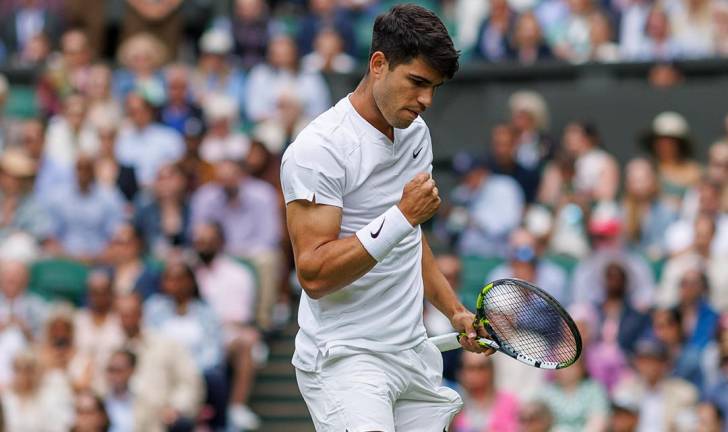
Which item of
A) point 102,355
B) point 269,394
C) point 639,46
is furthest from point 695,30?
point 102,355

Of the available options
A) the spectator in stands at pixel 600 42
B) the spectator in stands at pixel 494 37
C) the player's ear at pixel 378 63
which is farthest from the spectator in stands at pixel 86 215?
the player's ear at pixel 378 63

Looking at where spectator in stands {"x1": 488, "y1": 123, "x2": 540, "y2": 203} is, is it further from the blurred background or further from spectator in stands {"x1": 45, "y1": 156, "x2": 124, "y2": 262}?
spectator in stands {"x1": 45, "y1": 156, "x2": 124, "y2": 262}

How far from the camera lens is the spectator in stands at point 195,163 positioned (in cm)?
1274

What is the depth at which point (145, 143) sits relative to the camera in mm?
13336

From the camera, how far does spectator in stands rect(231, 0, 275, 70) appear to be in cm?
1495

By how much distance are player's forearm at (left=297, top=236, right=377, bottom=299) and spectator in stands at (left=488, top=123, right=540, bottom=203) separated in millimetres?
7122

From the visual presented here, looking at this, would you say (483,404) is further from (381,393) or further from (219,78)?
(219,78)

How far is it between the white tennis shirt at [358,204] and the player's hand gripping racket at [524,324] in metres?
0.27

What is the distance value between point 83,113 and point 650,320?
5.65m

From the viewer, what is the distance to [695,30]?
13.6 meters

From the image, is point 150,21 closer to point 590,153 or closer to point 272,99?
point 272,99

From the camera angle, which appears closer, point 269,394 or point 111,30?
point 269,394

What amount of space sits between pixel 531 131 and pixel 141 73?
12.4ft

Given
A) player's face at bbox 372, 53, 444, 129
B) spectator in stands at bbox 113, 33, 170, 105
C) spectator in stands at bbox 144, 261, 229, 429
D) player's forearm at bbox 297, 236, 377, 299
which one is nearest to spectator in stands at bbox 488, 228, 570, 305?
spectator in stands at bbox 144, 261, 229, 429
